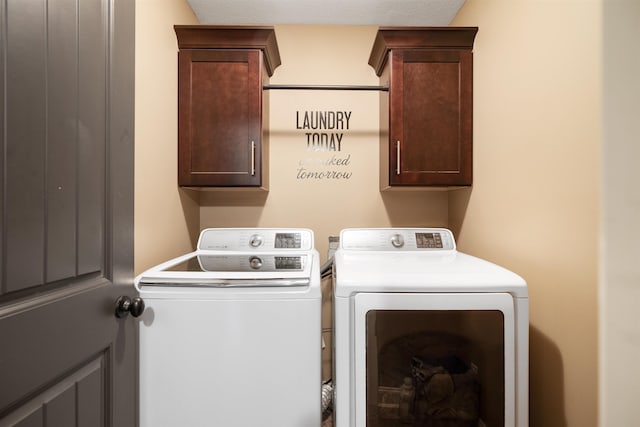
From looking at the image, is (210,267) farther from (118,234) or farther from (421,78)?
(421,78)

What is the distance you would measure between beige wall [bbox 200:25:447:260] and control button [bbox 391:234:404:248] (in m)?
0.38

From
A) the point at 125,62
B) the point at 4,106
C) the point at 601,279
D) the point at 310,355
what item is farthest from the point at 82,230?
the point at 601,279

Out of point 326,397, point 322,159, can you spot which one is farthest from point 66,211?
point 326,397

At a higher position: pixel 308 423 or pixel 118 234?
pixel 118 234

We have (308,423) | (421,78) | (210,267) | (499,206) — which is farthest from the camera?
(421,78)

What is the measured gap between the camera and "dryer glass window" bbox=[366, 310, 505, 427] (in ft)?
3.87

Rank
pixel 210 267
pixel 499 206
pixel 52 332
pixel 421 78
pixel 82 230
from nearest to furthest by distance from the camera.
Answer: pixel 52 332 → pixel 82 230 → pixel 210 267 → pixel 499 206 → pixel 421 78

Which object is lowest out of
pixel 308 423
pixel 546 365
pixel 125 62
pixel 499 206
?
pixel 308 423

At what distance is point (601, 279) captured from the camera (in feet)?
3.31

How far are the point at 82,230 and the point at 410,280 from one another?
1049mm

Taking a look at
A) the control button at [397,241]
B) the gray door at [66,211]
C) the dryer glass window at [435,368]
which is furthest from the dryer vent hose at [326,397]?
the gray door at [66,211]

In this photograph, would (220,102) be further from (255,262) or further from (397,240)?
(397,240)

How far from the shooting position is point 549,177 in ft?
4.12

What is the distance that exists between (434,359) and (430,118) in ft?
4.33
